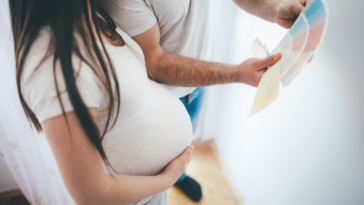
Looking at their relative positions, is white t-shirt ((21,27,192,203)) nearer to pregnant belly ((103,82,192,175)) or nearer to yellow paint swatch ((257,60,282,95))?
pregnant belly ((103,82,192,175))

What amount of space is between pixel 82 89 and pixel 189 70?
42 centimetres

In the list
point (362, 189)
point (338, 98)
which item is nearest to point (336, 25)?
point (338, 98)

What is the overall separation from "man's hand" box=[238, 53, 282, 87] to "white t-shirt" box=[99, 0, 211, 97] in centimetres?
24

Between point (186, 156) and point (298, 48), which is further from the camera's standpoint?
point (186, 156)

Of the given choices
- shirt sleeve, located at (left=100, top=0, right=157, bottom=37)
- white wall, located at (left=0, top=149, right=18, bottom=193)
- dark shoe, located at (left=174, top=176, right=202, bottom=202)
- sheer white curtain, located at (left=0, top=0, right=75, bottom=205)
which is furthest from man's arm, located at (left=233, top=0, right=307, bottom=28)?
white wall, located at (left=0, top=149, right=18, bottom=193)

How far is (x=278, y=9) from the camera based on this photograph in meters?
0.58

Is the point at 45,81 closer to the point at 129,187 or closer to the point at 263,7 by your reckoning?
the point at 129,187

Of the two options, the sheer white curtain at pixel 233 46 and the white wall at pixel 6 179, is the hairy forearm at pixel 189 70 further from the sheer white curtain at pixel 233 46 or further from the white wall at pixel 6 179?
the white wall at pixel 6 179

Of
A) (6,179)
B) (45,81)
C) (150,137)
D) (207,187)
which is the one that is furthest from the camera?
(207,187)

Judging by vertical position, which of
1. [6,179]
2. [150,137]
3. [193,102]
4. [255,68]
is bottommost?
[6,179]

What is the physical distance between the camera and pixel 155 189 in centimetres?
51

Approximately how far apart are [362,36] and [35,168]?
1233 mm

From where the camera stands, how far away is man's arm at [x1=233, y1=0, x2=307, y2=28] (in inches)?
20.3

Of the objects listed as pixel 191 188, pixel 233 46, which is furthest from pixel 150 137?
pixel 191 188
